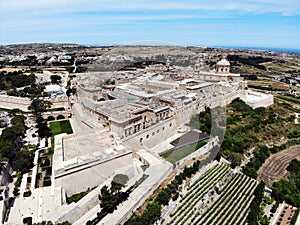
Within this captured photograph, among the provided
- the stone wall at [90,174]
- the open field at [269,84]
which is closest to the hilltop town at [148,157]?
the stone wall at [90,174]

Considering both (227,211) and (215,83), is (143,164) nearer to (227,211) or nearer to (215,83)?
(227,211)

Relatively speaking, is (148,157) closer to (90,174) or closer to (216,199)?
(90,174)

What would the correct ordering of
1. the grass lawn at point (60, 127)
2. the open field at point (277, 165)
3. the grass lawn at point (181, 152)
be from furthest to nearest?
1. the grass lawn at point (60, 127)
2. the open field at point (277, 165)
3. the grass lawn at point (181, 152)

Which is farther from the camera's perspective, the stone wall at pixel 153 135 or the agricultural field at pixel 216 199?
the stone wall at pixel 153 135

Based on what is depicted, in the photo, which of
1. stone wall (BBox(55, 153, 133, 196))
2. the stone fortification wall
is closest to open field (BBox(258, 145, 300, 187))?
stone wall (BBox(55, 153, 133, 196))

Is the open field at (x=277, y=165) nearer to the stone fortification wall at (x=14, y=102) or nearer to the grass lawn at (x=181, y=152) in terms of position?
the grass lawn at (x=181, y=152)

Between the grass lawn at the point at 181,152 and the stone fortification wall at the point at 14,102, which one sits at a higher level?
the grass lawn at the point at 181,152

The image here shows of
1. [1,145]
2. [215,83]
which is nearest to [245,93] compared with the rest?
[215,83]
